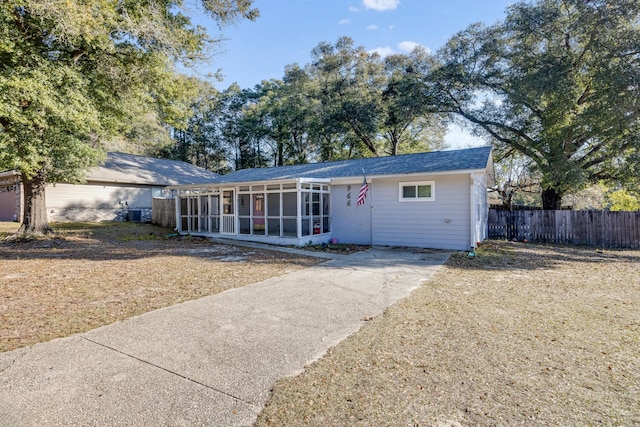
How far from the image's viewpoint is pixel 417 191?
11.2 metres

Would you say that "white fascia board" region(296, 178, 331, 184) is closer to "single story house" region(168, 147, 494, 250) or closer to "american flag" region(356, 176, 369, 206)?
"single story house" region(168, 147, 494, 250)

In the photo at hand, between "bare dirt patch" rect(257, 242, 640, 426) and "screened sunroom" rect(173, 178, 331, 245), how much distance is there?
22.2ft

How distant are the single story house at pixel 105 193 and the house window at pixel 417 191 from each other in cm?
1020

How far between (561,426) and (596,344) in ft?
6.23

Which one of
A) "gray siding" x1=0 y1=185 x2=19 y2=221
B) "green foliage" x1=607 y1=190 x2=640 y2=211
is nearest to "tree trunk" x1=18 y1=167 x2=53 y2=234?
"gray siding" x1=0 y1=185 x2=19 y2=221

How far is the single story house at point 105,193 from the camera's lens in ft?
59.9

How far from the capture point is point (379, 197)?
11.8 m

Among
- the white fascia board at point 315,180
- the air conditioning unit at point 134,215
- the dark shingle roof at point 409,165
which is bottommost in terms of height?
the air conditioning unit at point 134,215

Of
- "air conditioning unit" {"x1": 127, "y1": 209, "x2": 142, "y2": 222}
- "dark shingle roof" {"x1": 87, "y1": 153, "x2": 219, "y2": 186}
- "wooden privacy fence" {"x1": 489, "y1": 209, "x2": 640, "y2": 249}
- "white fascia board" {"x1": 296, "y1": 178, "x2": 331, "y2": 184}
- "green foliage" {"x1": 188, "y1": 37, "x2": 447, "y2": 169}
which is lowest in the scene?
"wooden privacy fence" {"x1": 489, "y1": 209, "x2": 640, "y2": 249}

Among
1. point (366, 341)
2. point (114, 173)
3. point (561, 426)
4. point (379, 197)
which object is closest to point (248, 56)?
point (379, 197)

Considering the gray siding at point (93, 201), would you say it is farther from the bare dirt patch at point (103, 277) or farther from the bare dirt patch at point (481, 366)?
the bare dirt patch at point (481, 366)

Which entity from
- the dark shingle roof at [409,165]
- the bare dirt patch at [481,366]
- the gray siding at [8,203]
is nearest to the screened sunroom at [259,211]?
the dark shingle roof at [409,165]

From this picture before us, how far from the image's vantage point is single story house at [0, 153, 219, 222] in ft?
59.9

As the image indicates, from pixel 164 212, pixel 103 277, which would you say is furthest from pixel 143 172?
pixel 103 277
